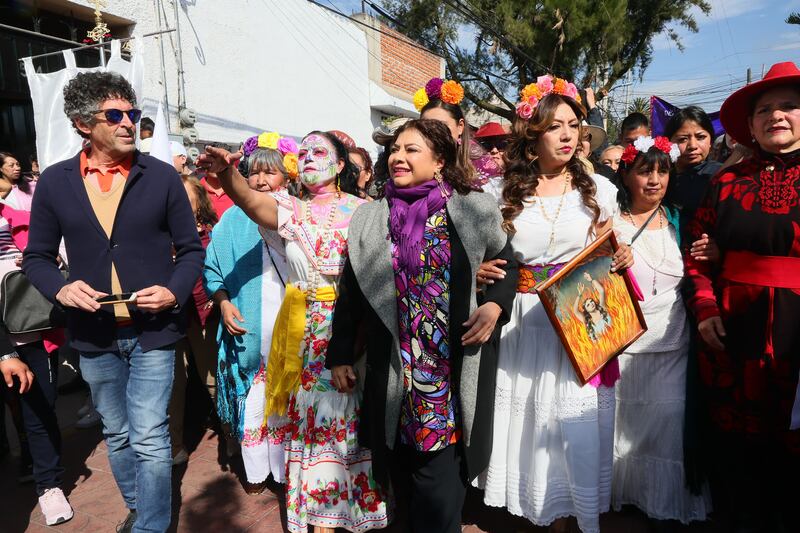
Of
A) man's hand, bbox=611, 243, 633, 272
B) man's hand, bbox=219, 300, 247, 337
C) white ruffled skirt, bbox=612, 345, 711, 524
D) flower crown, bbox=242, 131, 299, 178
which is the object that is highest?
flower crown, bbox=242, 131, 299, 178

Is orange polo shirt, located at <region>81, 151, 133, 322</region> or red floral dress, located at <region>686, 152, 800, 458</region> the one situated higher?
orange polo shirt, located at <region>81, 151, 133, 322</region>

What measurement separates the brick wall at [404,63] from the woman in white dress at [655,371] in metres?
13.5

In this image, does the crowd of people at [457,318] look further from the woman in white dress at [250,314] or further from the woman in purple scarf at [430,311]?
the woman in white dress at [250,314]

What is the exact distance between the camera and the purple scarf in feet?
7.61

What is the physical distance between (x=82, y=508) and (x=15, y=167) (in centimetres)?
352

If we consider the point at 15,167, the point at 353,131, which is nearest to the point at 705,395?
the point at 15,167

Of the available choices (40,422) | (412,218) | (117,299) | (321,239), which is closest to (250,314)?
(321,239)

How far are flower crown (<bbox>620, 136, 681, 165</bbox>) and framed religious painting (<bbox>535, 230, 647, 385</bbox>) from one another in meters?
0.76

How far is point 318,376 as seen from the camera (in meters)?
2.80

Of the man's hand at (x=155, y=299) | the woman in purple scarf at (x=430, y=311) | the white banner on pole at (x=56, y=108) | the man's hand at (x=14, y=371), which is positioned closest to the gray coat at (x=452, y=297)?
the woman in purple scarf at (x=430, y=311)

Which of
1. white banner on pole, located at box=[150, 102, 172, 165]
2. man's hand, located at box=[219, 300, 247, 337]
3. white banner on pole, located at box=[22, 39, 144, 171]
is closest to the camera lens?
man's hand, located at box=[219, 300, 247, 337]

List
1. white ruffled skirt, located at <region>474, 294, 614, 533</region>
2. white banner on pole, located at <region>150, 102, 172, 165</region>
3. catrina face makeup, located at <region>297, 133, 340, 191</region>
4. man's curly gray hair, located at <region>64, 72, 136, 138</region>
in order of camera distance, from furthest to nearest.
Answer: white banner on pole, located at <region>150, 102, 172, 165</region> < catrina face makeup, located at <region>297, 133, 340, 191</region> < white ruffled skirt, located at <region>474, 294, 614, 533</region> < man's curly gray hair, located at <region>64, 72, 136, 138</region>

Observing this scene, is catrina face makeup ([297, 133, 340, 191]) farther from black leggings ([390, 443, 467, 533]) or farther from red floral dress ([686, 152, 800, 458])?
red floral dress ([686, 152, 800, 458])

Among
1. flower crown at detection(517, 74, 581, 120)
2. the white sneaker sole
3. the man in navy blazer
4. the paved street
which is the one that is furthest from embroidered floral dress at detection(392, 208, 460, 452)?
the white sneaker sole
